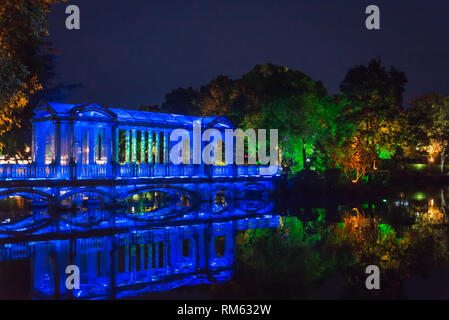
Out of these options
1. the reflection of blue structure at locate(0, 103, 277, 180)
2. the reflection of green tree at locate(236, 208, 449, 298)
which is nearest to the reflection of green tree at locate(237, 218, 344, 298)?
the reflection of green tree at locate(236, 208, 449, 298)

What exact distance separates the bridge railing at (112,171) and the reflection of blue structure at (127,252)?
2.29 m

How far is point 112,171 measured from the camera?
2634 centimetres

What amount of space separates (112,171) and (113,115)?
10.6 feet

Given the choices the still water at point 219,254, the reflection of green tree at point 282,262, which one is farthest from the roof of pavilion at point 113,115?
the reflection of green tree at point 282,262

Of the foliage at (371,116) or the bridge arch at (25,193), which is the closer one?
the bridge arch at (25,193)

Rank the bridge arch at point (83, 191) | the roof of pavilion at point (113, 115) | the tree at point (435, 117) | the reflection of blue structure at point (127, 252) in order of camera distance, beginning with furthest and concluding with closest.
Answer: the tree at point (435, 117)
the roof of pavilion at point (113, 115)
the bridge arch at point (83, 191)
the reflection of blue structure at point (127, 252)

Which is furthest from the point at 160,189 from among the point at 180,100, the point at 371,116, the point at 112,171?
the point at 180,100

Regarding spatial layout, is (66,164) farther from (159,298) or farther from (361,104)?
(361,104)

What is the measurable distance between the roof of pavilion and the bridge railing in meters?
2.85

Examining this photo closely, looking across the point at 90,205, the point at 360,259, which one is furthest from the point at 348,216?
the point at 90,205

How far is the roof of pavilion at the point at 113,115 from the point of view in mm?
25375

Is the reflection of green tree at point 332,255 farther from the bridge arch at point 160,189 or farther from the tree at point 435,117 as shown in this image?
the tree at point 435,117

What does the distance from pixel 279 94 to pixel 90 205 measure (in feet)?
66.1

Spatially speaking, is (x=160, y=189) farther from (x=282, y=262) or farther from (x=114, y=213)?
(x=282, y=262)
